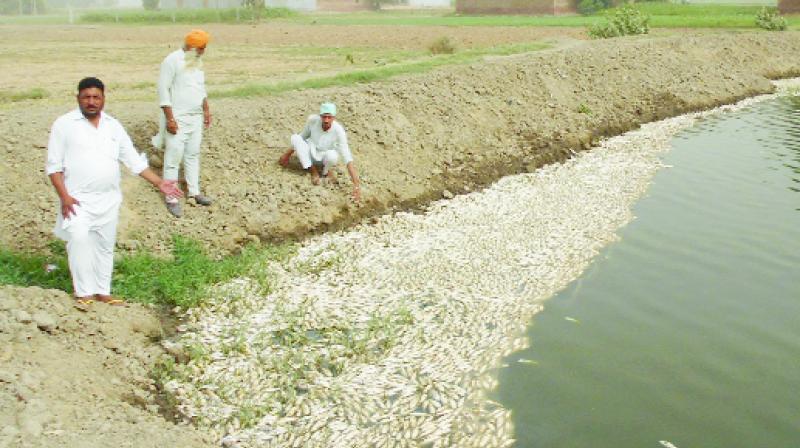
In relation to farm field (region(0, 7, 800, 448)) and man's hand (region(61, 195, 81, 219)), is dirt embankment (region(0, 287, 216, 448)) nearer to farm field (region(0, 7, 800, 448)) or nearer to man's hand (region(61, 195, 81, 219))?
farm field (region(0, 7, 800, 448))

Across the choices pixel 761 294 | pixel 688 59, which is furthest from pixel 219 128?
pixel 688 59

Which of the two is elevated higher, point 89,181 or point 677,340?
point 89,181

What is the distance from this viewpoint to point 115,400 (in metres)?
6.83

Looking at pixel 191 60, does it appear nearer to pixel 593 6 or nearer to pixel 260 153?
pixel 260 153

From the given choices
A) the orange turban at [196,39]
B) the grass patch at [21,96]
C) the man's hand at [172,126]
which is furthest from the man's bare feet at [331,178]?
the grass patch at [21,96]

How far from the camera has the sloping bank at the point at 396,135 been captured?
10.8 metres

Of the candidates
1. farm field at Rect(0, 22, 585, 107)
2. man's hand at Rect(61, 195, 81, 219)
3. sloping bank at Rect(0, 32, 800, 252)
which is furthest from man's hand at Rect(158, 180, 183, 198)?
farm field at Rect(0, 22, 585, 107)

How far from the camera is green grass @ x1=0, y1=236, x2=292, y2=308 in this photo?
29.2 feet

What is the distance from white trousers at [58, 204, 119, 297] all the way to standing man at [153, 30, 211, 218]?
2275mm

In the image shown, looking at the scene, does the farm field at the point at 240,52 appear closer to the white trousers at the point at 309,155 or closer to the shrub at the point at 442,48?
the shrub at the point at 442,48

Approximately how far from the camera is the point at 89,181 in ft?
25.5

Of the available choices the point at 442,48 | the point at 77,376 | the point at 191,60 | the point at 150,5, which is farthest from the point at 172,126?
the point at 150,5

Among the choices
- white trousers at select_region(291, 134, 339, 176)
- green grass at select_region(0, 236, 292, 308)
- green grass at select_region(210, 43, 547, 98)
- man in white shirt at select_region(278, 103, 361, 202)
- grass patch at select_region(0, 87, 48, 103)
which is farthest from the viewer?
grass patch at select_region(0, 87, 48, 103)

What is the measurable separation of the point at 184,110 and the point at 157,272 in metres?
2.62
